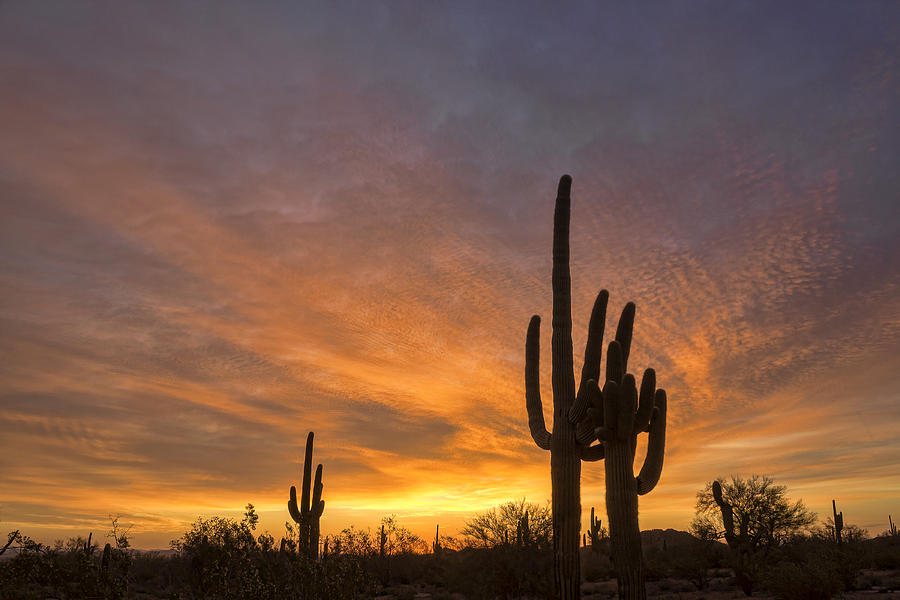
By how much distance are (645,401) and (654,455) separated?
1.62 meters

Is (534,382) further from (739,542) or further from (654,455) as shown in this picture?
(739,542)

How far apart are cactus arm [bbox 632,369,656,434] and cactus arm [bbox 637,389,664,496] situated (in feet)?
2.53

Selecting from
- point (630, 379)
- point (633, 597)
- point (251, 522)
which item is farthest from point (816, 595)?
point (251, 522)

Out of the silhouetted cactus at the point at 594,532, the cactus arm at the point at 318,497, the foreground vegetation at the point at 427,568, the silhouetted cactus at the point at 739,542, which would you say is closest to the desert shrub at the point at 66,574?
the foreground vegetation at the point at 427,568

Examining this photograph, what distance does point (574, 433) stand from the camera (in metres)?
15.7

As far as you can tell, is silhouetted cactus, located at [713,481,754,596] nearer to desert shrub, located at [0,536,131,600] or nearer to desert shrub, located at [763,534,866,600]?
desert shrub, located at [763,534,866,600]

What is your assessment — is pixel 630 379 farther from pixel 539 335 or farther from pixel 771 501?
pixel 771 501

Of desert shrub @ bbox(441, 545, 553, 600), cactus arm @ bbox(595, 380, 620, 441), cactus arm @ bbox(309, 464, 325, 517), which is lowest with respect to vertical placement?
desert shrub @ bbox(441, 545, 553, 600)

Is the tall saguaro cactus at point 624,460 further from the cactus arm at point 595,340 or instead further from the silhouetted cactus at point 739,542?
the silhouetted cactus at point 739,542

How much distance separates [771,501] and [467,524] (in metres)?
17.7

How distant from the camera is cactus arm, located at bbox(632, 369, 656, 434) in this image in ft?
49.4

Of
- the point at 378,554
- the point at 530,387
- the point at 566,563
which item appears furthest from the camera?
the point at 378,554

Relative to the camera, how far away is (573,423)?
618 inches

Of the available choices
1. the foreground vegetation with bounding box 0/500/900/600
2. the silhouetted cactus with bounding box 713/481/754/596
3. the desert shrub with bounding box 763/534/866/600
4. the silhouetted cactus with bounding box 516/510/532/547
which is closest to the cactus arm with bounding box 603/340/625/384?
the foreground vegetation with bounding box 0/500/900/600
